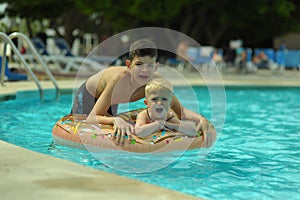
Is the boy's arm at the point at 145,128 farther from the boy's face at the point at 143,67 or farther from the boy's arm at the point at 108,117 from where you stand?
the boy's face at the point at 143,67

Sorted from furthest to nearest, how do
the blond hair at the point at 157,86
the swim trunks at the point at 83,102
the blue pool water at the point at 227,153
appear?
the swim trunks at the point at 83,102
the blond hair at the point at 157,86
the blue pool water at the point at 227,153

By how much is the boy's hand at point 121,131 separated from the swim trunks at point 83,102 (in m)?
1.08

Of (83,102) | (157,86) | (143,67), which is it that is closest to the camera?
(157,86)

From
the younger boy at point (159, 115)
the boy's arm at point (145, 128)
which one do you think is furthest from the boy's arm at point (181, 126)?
the boy's arm at point (145, 128)

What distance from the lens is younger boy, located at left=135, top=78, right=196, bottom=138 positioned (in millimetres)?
5000

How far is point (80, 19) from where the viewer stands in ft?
100.0

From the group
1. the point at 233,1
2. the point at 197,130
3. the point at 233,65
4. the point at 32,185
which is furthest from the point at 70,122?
the point at 233,1

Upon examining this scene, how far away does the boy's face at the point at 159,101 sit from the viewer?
16.4 ft

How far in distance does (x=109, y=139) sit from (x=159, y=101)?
2.15ft

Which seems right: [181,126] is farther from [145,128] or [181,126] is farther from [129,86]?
[129,86]

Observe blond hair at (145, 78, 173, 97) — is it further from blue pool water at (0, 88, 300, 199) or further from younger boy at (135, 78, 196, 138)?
blue pool water at (0, 88, 300, 199)

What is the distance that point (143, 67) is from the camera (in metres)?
5.17

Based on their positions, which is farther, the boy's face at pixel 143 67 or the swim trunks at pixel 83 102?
the swim trunks at pixel 83 102

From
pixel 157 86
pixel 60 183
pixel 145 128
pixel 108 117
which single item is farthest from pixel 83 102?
pixel 60 183
